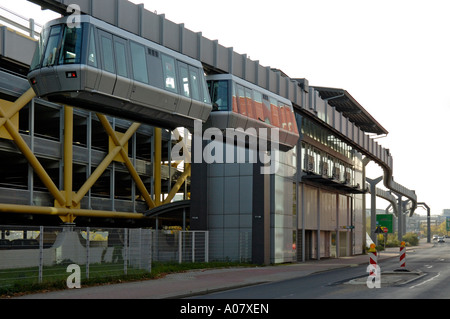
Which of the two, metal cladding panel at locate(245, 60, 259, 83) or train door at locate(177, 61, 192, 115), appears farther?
metal cladding panel at locate(245, 60, 259, 83)

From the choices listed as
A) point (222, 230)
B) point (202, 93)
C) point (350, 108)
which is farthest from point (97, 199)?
point (202, 93)

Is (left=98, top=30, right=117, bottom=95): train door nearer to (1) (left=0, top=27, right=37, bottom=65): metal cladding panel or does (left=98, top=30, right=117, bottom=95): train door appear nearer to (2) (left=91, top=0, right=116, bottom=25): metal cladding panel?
(2) (left=91, top=0, right=116, bottom=25): metal cladding panel

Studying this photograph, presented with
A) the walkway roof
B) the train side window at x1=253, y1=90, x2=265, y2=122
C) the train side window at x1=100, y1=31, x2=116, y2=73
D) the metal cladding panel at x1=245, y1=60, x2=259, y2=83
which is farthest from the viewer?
the walkway roof

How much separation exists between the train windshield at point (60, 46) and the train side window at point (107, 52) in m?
0.77

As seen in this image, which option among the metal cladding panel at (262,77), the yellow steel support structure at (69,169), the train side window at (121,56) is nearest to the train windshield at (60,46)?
the train side window at (121,56)

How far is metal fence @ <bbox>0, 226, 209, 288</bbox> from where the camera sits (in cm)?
2002

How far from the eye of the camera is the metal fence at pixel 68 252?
2002 cm

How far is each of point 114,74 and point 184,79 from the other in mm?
3666

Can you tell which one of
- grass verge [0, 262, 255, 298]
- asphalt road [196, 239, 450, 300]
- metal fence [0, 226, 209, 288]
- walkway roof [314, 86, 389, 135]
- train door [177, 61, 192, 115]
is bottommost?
asphalt road [196, 239, 450, 300]

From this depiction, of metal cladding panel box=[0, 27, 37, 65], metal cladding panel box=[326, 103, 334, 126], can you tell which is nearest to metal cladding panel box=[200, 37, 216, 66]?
metal cladding panel box=[0, 27, 37, 65]

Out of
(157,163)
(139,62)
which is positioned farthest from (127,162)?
(139,62)

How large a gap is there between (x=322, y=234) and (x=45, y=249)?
3459 centimetres

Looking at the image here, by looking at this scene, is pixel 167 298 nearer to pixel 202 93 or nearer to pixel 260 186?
pixel 202 93
